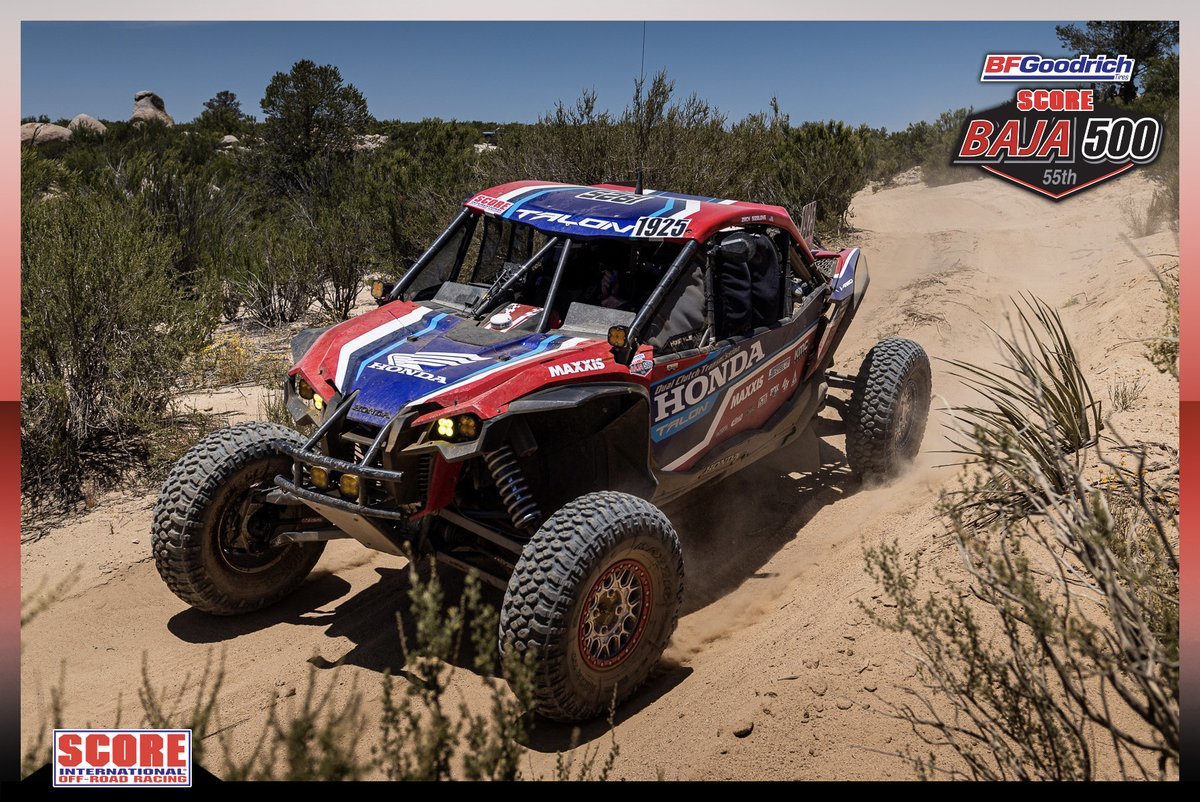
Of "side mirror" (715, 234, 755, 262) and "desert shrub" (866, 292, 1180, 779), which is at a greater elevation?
"side mirror" (715, 234, 755, 262)

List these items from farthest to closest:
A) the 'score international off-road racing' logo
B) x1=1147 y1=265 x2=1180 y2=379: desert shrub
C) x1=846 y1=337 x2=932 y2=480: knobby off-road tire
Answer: x1=846 y1=337 x2=932 y2=480: knobby off-road tire → x1=1147 y1=265 x2=1180 y2=379: desert shrub → the 'score international off-road racing' logo

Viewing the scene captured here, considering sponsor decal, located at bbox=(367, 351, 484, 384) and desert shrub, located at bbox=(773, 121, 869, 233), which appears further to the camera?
desert shrub, located at bbox=(773, 121, 869, 233)

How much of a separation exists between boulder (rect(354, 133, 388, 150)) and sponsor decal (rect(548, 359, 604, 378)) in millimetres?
17833

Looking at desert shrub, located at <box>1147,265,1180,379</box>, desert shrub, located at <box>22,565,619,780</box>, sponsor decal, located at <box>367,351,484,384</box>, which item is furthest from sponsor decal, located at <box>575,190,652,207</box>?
desert shrub, located at <box>1147,265,1180,379</box>

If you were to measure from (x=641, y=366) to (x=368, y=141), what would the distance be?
1869 centimetres

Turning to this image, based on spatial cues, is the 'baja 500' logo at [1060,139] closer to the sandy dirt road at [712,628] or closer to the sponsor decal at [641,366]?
the sandy dirt road at [712,628]

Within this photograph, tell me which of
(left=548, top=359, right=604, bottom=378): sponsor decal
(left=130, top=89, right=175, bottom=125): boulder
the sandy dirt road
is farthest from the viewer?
(left=130, top=89, right=175, bottom=125): boulder

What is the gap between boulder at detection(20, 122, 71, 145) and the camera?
2658cm

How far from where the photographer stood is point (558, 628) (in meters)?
4.19

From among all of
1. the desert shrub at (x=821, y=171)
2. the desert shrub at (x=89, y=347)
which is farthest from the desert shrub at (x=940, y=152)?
the desert shrub at (x=89, y=347)

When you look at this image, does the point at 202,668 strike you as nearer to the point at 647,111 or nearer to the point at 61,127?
the point at 647,111

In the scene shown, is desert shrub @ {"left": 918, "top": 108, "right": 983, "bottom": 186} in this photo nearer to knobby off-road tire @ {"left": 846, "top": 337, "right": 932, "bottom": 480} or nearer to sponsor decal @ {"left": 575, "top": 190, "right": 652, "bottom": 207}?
knobby off-road tire @ {"left": 846, "top": 337, "right": 932, "bottom": 480}

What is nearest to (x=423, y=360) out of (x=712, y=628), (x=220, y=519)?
(x=220, y=519)

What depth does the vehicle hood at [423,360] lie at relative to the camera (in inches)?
182
